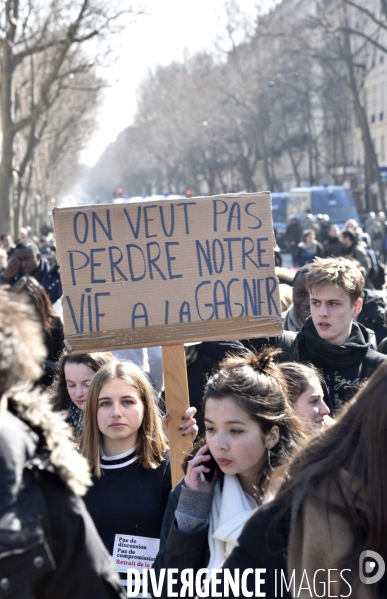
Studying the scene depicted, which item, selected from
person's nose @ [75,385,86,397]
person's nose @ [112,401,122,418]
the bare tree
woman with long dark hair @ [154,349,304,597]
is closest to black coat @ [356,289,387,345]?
person's nose @ [75,385,86,397]

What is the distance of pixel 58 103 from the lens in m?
36.7

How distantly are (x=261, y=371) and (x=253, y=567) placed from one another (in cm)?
99

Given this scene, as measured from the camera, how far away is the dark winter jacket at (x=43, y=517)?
171cm

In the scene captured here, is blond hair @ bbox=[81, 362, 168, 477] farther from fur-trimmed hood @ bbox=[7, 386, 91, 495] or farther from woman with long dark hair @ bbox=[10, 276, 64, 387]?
woman with long dark hair @ bbox=[10, 276, 64, 387]

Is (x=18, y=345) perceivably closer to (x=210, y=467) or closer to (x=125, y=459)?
(x=210, y=467)

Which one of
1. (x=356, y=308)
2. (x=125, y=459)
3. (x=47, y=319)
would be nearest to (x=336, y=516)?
(x=125, y=459)

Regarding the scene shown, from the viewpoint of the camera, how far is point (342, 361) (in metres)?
4.37

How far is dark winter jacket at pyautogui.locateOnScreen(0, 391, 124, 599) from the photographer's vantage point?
5.62ft

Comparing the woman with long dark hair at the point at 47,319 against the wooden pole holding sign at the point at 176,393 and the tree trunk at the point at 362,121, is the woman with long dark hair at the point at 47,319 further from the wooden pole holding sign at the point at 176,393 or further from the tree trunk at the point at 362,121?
the tree trunk at the point at 362,121

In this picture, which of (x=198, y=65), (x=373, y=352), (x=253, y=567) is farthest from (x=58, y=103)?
(x=253, y=567)

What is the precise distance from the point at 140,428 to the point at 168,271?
0.65 m

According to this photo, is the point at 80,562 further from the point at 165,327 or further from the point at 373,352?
the point at 373,352

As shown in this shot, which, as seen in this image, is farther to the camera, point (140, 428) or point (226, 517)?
point (140, 428)

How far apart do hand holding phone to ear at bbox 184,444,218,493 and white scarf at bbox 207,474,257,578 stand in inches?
1.3
